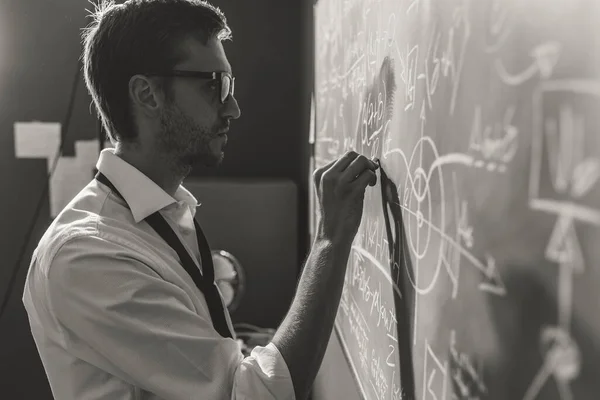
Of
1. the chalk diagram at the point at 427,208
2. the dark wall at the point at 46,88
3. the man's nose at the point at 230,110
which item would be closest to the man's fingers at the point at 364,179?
the chalk diagram at the point at 427,208

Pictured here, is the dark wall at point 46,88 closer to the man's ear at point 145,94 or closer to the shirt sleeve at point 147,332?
the man's ear at point 145,94

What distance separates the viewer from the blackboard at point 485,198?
450mm

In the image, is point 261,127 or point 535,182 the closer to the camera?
point 535,182

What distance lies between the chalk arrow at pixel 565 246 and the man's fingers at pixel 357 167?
1.94 ft

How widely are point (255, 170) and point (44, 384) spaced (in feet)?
4.14

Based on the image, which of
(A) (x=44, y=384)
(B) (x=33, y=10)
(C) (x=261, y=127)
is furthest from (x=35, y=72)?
(A) (x=44, y=384)

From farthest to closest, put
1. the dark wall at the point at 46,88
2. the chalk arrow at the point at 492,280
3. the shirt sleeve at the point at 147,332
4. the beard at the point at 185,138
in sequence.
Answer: the dark wall at the point at 46,88 < the beard at the point at 185,138 < the shirt sleeve at the point at 147,332 < the chalk arrow at the point at 492,280

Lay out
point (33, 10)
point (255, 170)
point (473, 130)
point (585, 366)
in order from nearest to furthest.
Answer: point (585, 366) < point (473, 130) < point (33, 10) < point (255, 170)

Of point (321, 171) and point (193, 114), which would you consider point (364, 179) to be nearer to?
point (321, 171)

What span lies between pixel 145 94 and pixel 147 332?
43 centimetres

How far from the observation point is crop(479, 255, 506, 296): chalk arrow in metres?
0.58

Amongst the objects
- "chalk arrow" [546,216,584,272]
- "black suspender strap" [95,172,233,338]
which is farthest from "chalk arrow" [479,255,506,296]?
"black suspender strap" [95,172,233,338]

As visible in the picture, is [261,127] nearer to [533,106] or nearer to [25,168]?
[25,168]

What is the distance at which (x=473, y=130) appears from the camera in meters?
0.64
